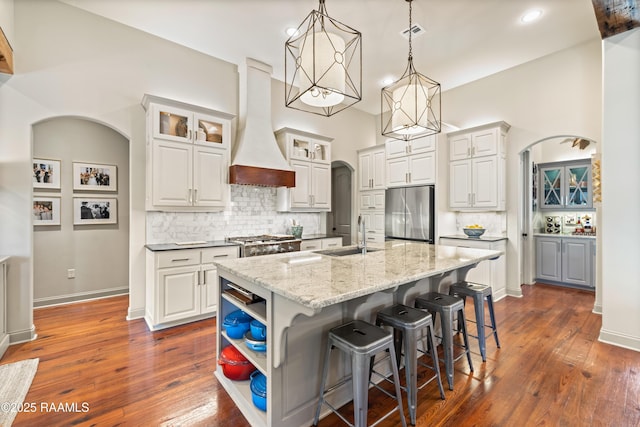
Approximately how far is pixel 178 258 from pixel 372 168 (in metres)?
3.81

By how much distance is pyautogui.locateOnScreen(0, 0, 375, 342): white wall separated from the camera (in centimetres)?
285

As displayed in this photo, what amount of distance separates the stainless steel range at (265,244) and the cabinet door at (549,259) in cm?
447

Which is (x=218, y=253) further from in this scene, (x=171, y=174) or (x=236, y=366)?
(x=236, y=366)

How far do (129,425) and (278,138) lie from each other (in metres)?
3.98

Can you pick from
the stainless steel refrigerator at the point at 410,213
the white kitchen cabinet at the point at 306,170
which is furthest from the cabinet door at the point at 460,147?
the white kitchen cabinet at the point at 306,170

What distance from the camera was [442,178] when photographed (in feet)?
15.8

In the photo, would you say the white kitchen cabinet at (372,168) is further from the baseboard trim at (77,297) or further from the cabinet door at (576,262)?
the baseboard trim at (77,297)

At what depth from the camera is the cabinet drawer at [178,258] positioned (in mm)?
3237

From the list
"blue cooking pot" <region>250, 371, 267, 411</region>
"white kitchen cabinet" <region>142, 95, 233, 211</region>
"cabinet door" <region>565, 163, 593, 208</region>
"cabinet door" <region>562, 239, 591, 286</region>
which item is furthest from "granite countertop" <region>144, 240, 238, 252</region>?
"cabinet door" <region>565, 163, 593, 208</region>

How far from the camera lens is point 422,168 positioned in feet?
16.1

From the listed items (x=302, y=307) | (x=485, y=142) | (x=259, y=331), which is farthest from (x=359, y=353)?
(x=485, y=142)

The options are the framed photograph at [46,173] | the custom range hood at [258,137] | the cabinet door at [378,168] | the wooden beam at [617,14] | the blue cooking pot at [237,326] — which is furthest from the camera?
the cabinet door at [378,168]

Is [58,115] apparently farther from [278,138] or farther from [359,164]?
[359,164]

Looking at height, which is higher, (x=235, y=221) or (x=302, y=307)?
(x=235, y=221)
